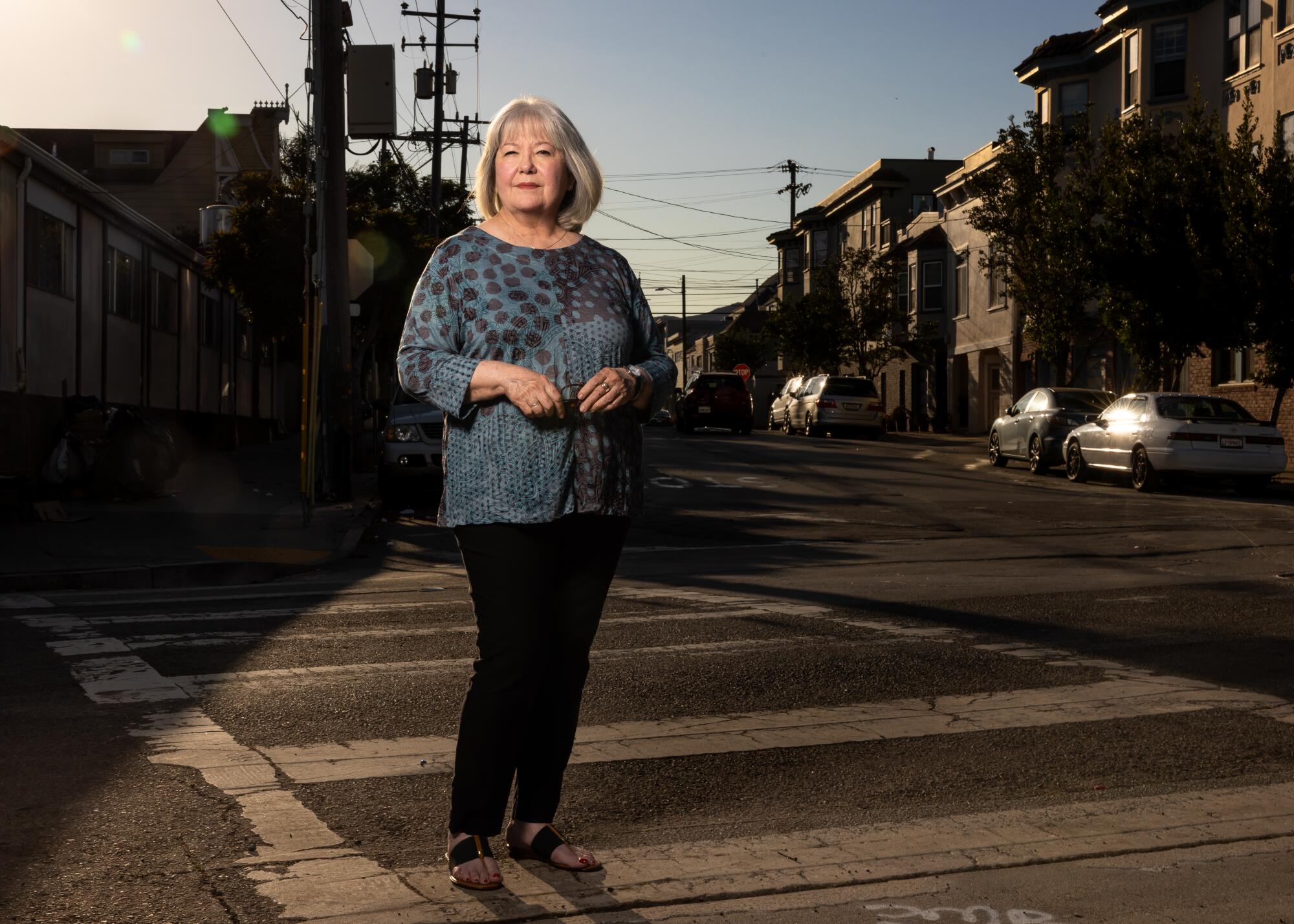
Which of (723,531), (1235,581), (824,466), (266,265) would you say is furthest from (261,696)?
(266,265)

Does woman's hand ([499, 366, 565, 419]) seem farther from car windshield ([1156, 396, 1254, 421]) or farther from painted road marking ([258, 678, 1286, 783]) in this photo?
car windshield ([1156, 396, 1254, 421])

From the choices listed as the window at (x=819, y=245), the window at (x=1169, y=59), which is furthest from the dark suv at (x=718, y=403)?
the window at (x=819, y=245)

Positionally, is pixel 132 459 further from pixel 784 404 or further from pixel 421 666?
pixel 784 404

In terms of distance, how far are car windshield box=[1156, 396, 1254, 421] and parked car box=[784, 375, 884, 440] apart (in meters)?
17.7

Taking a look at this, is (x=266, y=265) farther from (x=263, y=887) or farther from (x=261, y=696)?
(x=263, y=887)

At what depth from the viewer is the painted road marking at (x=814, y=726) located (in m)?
4.94

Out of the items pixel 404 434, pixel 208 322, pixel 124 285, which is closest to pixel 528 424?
pixel 404 434

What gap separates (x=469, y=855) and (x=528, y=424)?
3.52 ft

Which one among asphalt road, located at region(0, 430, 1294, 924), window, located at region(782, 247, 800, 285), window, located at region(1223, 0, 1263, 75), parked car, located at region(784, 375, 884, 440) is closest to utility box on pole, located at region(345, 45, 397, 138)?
asphalt road, located at region(0, 430, 1294, 924)

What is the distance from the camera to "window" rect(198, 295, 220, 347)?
31938mm

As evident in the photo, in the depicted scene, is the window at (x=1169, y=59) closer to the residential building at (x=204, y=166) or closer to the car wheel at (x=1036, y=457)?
the car wheel at (x=1036, y=457)

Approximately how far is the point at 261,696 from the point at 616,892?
2880 millimetres

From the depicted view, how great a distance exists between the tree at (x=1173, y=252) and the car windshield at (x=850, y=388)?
40.3 feet

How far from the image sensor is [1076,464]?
23609mm
